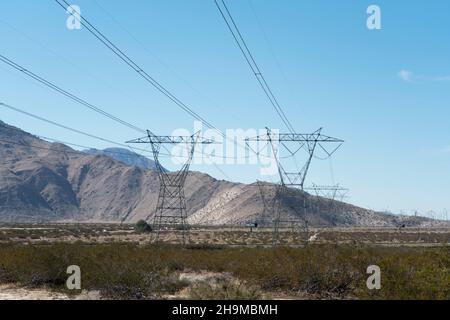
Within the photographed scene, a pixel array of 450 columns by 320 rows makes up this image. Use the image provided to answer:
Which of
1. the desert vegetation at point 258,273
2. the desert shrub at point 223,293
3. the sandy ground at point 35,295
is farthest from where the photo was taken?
the sandy ground at point 35,295

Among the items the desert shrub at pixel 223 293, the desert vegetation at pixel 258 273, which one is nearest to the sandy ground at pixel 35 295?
the desert vegetation at pixel 258 273

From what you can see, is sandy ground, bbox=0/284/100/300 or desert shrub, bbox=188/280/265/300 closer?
desert shrub, bbox=188/280/265/300

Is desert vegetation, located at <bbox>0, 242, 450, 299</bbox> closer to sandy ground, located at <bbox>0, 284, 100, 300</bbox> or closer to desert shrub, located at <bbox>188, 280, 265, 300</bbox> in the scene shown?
sandy ground, located at <bbox>0, 284, 100, 300</bbox>

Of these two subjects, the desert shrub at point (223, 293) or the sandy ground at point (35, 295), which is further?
the sandy ground at point (35, 295)

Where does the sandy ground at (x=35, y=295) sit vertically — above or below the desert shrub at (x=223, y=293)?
below

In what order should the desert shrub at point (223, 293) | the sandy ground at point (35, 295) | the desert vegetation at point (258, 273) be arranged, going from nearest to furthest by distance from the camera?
the desert shrub at point (223, 293)
the desert vegetation at point (258, 273)
the sandy ground at point (35, 295)

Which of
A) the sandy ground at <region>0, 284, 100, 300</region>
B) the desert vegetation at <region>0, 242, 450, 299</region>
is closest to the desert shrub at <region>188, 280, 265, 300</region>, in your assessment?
the desert vegetation at <region>0, 242, 450, 299</region>

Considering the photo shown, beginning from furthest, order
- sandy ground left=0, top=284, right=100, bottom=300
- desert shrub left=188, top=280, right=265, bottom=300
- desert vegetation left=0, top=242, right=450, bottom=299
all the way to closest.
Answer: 1. sandy ground left=0, top=284, right=100, bottom=300
2. desert vegetation left=0, top=242, right=450, bottom=299
3. desert shrub left=188, top=280, right=265, bottom=300

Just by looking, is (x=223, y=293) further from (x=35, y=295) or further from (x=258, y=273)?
(x=35, y=295)

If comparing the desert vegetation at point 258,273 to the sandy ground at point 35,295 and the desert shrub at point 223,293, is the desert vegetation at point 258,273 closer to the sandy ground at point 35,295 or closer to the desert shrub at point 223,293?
the sandy ground at point 35,295

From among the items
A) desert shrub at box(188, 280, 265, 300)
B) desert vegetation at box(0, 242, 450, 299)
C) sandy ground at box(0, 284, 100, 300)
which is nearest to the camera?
desert shrub at box(188, 280, 265, 300)

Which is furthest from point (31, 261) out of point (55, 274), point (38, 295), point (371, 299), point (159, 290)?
point (371, 299)
